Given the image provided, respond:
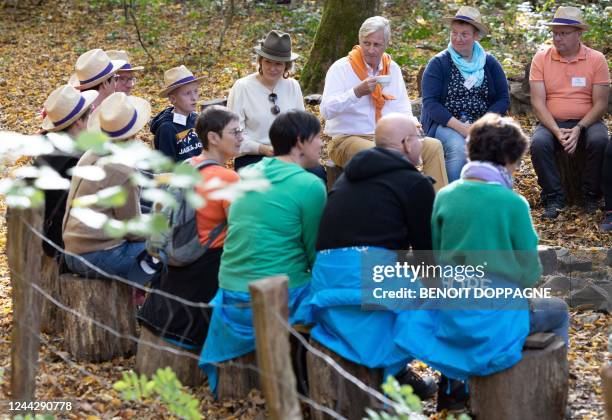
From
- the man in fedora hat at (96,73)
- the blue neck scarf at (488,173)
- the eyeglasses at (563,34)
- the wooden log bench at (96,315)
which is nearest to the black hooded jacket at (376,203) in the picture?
the blue neck scarf at (488,173)

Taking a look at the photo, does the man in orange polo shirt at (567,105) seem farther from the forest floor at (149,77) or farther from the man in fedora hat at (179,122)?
the man in fedora hat at (179,122)

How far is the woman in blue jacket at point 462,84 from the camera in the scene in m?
7.05

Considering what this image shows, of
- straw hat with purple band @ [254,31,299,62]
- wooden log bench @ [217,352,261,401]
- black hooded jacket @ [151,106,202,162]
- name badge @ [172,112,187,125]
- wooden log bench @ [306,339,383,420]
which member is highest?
straw hat with purple band @ [254,31,299,62]

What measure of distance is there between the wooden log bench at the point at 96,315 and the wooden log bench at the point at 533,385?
2287mm

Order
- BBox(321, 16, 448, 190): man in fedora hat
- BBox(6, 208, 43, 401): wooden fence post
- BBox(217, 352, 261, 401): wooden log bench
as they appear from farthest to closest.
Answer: BBox(321, 16, 448, 190): man in fedora hat → BBox(217, 352, 261, 401): wooden log bench → BBox(6, 208, 43, 401): wooden fence post

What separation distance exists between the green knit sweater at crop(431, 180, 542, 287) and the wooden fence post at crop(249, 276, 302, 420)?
1340mm

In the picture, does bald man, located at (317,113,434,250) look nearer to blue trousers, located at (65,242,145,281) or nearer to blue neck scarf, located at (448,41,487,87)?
blue trousers, located at (65,242,145,281)

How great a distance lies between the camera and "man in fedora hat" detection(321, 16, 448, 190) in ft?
21.6

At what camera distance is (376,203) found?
14.6 feet

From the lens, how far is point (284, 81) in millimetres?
6918

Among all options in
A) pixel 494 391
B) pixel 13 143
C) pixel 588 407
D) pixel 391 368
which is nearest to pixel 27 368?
pixel 13 143

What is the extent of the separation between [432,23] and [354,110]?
773 cm

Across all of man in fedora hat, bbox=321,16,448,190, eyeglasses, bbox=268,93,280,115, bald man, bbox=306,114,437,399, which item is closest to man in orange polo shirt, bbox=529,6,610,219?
man in fedora hat, bbox=321,16,448,190

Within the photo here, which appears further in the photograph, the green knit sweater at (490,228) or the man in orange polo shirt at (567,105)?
the man in orange polo shirt at (567,105)
